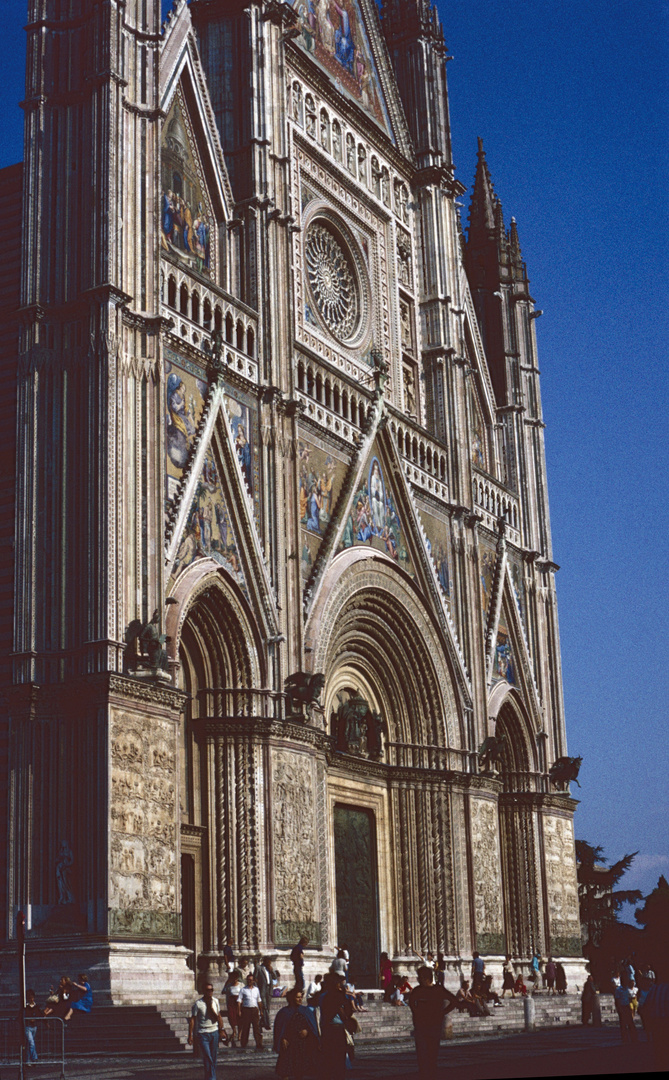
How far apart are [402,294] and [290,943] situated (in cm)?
1580

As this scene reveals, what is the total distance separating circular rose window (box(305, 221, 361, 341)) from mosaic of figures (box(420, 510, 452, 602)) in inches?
174

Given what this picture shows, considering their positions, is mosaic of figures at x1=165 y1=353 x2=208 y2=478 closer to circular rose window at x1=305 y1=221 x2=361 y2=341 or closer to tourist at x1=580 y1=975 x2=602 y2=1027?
circular rose window at x1=305 y1=221 x2=361 y2=341

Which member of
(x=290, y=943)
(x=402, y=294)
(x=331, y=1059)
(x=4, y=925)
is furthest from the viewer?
(x=402, y=294)

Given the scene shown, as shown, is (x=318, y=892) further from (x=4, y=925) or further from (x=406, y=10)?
(x=406, y=10)

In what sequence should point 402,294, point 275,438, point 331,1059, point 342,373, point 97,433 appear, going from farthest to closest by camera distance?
point 402,294 → point 342,373 → point 275,438 → point 97,433 → point 331,1059

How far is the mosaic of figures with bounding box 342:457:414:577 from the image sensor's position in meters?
28.2

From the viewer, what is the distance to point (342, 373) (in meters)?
28.6

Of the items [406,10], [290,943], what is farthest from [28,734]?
[406,10]

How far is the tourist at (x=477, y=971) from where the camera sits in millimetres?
27938

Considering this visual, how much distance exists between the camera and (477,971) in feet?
93.1

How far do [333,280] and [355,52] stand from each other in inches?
232

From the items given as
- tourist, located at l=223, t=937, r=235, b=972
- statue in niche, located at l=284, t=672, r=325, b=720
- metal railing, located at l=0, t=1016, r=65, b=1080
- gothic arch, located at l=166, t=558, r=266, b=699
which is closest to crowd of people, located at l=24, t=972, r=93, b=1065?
metal railing, located at l=0, t=1016, r=65, b=1080

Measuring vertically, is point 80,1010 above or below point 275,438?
below

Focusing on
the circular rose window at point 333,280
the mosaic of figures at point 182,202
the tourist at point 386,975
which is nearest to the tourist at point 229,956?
the tourist at point 386,975
